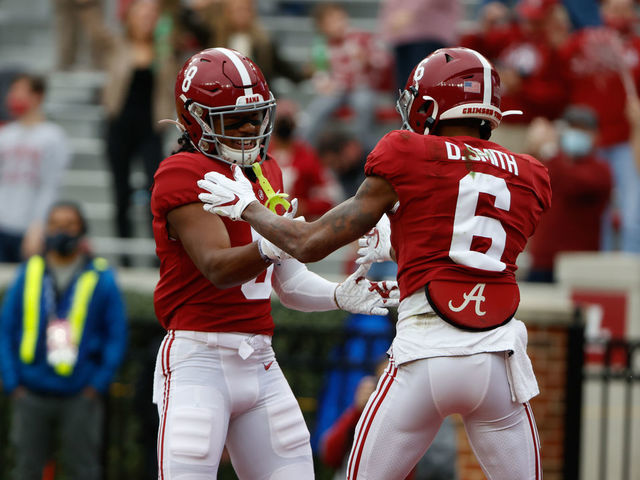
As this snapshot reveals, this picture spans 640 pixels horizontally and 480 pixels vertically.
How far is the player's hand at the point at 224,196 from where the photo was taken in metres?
4.23

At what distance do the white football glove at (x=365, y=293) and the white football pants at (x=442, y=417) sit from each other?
0.47 m

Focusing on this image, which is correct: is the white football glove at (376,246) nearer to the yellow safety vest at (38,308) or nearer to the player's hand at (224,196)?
the player's hand at (224,196)

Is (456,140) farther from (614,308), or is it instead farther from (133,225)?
(133,225)

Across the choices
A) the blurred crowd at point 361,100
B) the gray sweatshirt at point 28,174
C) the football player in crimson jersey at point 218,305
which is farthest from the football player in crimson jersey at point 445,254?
the gray sweatshirt at point 28,174

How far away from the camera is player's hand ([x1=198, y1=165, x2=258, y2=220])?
4234mm

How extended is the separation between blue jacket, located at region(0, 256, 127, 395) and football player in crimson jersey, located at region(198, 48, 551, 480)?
3.63 metres

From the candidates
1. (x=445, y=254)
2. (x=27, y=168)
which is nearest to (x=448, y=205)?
(x=445, y=254)

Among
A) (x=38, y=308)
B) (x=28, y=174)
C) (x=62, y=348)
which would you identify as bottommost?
(x=62, y=348)

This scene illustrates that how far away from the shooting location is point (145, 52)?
10.1m

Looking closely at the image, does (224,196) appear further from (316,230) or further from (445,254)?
(445,254)

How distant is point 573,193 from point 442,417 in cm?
501

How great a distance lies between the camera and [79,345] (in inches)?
300

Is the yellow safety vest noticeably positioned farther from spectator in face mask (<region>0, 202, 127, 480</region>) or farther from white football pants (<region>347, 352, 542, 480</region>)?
white football pants (<region>347, 352, 542, 480</region>)

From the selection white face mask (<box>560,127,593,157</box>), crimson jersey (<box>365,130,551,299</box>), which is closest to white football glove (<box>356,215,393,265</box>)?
crimson jersey (<box>365,130,551,299</box>)
